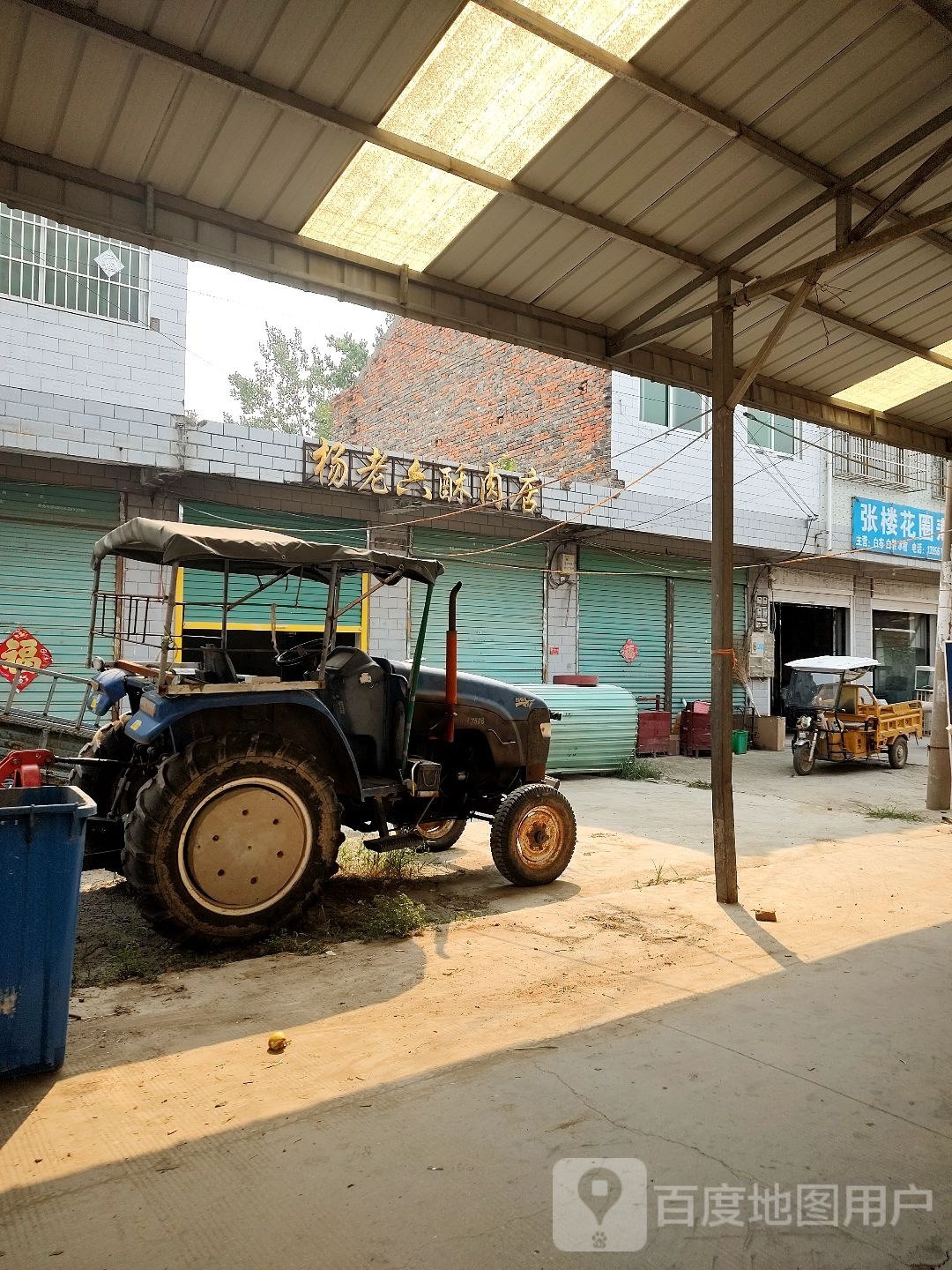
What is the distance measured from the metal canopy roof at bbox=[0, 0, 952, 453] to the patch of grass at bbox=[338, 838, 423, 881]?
4.16m

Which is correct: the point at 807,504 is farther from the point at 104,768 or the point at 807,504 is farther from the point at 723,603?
the point at 104,768

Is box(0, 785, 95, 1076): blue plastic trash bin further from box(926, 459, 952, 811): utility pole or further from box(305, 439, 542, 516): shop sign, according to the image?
box(926, 459, 952, 811): utility pole

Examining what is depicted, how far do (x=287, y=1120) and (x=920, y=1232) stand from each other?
6.71ft

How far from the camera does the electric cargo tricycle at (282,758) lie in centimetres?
479

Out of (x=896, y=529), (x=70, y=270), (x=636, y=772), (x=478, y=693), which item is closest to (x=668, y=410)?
(x=896, y=529)

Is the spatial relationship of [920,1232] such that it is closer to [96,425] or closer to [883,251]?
[883,251]

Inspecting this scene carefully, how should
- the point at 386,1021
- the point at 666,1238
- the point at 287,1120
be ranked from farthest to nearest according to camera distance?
the point at 386,1021 < the point at 287,1120 < the point at 666,1238

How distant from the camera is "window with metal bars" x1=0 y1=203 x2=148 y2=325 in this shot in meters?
11.5

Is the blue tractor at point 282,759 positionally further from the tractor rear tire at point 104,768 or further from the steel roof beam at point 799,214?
the steel roof beam at point 799,214

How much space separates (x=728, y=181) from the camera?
18.1 ft

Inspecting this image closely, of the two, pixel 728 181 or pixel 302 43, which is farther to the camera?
pixel 728 181

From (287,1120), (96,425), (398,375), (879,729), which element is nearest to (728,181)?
(287,1120)

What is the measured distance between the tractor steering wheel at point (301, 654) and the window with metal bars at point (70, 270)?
832cm

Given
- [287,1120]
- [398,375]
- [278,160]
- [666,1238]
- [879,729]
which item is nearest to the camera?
[666,1238]
